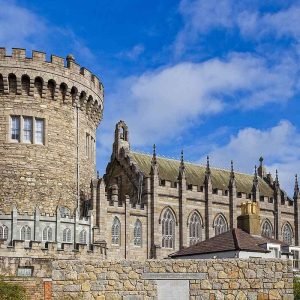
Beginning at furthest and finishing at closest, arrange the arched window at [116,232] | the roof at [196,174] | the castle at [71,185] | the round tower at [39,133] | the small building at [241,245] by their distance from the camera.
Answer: the roof at [196,174], the arched window at [116,232], the round tower at [39,133], the castle at [71,185], the small building at [241,245]

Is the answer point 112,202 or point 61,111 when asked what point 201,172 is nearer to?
point 112,202

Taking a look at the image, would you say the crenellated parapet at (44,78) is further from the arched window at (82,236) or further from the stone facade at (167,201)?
the arched window at (82,236)

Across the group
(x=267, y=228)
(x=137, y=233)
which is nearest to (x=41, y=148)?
(x=137, y=233)

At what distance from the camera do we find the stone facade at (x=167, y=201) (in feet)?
177

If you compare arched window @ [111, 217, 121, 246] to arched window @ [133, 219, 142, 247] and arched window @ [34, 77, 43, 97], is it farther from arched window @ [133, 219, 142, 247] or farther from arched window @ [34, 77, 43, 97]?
arched window @ [34, 77, 43, 97]

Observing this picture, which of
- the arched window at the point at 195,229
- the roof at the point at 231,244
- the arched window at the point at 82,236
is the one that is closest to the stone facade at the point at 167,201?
the arched window at the point at 195,229

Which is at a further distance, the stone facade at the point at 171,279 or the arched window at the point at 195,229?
the arched window at the point at 195,229

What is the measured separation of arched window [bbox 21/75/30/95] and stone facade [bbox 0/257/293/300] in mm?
26822

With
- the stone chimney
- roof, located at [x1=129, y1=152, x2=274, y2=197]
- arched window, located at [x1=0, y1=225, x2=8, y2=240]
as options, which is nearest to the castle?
arched window, located at [x1=0, y1=225, x2=8, y2=240]

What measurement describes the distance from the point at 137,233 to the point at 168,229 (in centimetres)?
366

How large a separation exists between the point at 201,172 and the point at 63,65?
933 inches

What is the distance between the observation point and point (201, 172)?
6688cm

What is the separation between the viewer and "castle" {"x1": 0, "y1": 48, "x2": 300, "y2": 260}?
146ft

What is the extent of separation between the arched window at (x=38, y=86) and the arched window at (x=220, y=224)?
73.6 feet
